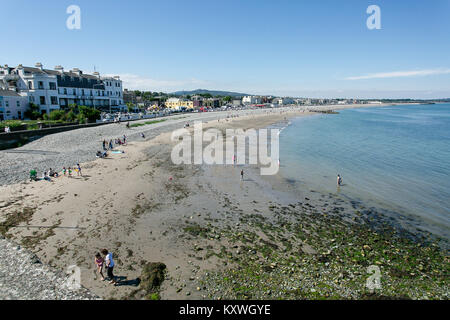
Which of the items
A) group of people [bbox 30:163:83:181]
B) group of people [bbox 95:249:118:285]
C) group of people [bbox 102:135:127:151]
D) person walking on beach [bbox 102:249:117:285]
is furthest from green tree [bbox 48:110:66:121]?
person walking on beach [bbox 102:249:117:285]

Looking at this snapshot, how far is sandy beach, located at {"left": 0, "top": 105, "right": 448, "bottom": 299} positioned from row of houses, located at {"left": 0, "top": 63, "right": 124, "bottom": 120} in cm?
2941

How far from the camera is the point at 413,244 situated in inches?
539

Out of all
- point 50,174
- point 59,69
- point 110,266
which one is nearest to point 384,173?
point 110,266

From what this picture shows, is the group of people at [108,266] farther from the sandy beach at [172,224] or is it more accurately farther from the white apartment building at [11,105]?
the white apartment building at [11,105]

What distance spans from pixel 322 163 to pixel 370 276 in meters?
21.9

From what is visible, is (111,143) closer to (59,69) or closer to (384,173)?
(384,173)

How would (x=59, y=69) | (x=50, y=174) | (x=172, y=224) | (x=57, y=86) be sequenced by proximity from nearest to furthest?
1. (x=172, y=224)
2. (x=50, y=174)
3. (x=57, y=86)
4. (x=59, y=69)

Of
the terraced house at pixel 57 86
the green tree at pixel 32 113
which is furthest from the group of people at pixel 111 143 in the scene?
the terraced house at pixel 57 86

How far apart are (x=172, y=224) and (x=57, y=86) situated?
5782cm

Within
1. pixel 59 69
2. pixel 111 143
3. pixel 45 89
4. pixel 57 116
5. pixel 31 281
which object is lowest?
pixel 31 281

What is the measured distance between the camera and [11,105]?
4616 centimetres

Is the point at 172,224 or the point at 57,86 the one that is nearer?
the point at 172,224

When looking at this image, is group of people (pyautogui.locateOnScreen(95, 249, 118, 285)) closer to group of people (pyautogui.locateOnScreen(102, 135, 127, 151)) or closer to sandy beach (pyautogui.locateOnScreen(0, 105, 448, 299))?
sandy beach (pyautogui.locateOnScreen(0, 105, 448, 299))
